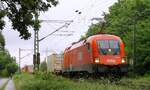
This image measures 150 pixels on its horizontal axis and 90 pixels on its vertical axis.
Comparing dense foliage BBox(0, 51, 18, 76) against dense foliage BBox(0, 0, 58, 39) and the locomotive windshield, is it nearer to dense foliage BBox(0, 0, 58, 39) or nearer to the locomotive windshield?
the locomotive windshield

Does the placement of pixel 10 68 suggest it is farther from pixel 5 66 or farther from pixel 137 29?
pixel 137 29

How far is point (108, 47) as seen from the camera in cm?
3731

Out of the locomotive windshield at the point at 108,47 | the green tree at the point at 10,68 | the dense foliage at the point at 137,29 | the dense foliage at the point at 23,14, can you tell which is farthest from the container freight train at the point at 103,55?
the green tree at the point at 10,68

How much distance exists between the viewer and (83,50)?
40.0m

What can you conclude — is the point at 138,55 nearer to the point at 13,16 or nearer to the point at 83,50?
the point at 83,50

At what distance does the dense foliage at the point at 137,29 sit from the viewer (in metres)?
61.3

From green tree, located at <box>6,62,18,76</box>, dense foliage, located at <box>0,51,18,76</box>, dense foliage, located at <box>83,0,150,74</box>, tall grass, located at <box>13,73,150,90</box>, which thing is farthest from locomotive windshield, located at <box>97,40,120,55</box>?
green tree, located at <box>6,62,18,76</box>

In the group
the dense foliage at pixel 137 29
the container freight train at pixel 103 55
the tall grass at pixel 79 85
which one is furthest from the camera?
the dense foliage at pixel 137 29

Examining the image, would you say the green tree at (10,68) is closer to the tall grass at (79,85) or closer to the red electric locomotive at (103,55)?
the tall grass at (79,85)

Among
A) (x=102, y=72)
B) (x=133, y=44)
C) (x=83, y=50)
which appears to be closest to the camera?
(x=102, y=72)

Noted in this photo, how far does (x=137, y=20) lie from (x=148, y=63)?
968cm

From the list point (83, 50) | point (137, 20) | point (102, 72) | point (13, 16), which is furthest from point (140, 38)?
point (13, 16)

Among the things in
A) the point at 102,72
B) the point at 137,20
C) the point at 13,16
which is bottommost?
the point at 102,72

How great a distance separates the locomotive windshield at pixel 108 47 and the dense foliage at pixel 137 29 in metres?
21.9
